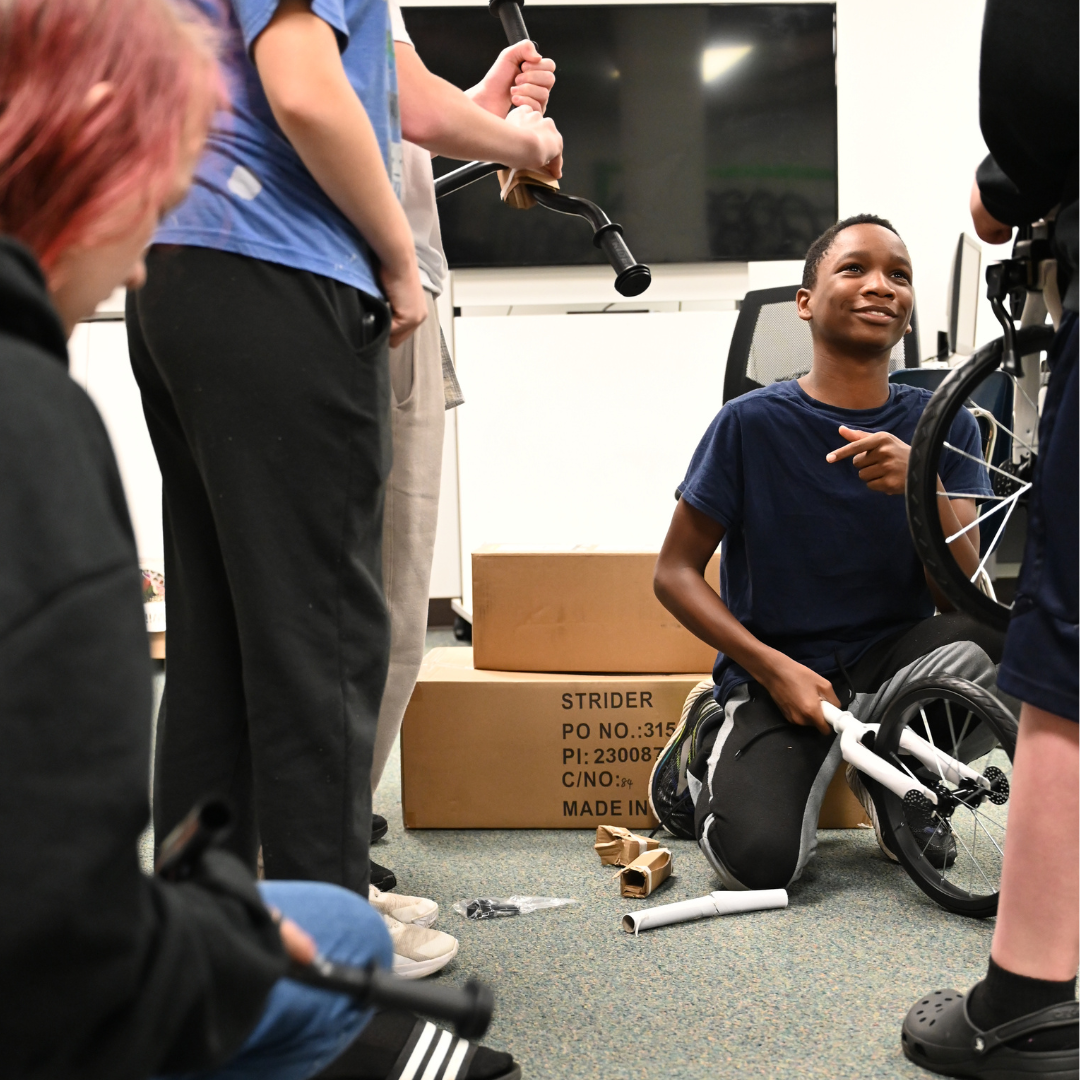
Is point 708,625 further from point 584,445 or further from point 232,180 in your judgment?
point 584,445

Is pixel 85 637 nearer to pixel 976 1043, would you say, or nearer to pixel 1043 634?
pixel 1043 634

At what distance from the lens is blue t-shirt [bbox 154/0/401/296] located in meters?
0.83

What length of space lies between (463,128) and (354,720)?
2.04 ft

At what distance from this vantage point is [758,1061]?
97 cm

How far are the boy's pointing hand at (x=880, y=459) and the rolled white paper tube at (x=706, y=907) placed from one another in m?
0.56

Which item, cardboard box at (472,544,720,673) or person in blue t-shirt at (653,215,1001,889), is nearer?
person in blue t-shirt at (653,215,1001,889)

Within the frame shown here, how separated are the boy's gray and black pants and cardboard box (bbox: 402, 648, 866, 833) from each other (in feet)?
0.60

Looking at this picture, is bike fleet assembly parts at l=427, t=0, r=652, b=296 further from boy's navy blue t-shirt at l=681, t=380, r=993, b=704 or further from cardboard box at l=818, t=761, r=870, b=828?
cardboard box at l=818, t=761, r=870, b=828

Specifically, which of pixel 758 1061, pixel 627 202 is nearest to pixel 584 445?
pixel 627 202

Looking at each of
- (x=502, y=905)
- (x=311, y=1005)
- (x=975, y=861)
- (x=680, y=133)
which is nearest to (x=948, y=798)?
(x=975, y=861)

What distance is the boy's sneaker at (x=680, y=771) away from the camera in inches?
64.4

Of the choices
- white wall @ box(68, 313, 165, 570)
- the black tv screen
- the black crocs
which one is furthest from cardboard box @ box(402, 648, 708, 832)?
the black tv screen

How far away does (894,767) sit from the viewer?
140cm

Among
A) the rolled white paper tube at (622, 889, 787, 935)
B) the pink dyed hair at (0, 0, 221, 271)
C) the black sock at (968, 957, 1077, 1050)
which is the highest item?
the pink dyed hair at (0, 0, 221, 271)
